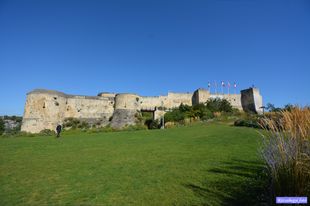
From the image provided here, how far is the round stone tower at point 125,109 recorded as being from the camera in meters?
41.7

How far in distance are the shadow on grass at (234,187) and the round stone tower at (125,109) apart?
119ft

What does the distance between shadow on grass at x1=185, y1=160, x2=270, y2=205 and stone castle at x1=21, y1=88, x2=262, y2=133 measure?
35.6m

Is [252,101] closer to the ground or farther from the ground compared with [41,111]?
farther from the ground

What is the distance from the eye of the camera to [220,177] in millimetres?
4953

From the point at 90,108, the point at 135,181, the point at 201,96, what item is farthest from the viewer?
the point at 201,96

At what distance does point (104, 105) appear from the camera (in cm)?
4512

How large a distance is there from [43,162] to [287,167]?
6816 mm

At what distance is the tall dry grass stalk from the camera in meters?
3.07

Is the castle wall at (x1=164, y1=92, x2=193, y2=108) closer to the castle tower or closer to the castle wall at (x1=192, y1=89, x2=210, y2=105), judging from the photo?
the castle wall at (x1=192, y1=89, x2=210, y2=105)

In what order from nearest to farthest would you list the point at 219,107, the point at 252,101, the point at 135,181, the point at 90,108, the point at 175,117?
the point at 135,181 → the point at 175,117 → the point at 219,107 → the point at 90,108 → the point at 252,101

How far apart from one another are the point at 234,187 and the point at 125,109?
40257mm

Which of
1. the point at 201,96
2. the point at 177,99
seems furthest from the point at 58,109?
the point at 201,96

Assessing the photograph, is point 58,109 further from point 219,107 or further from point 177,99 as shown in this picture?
point 219,107

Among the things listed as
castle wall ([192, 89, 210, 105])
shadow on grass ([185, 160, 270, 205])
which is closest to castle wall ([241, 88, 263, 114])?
castle wall ([192, 89, 210, 105])
